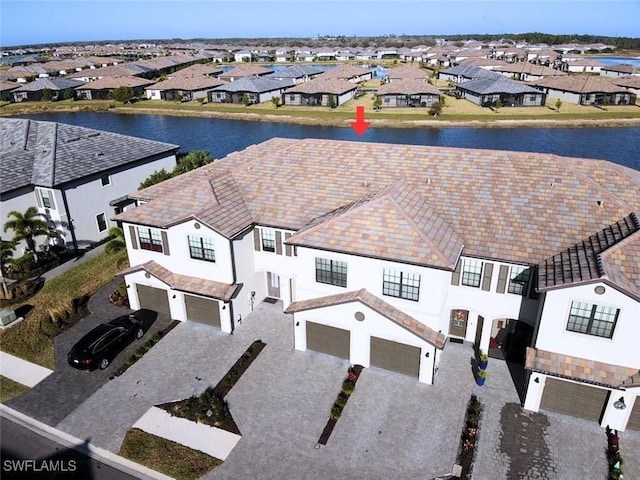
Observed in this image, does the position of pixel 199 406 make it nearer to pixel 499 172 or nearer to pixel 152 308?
pixel 152 308

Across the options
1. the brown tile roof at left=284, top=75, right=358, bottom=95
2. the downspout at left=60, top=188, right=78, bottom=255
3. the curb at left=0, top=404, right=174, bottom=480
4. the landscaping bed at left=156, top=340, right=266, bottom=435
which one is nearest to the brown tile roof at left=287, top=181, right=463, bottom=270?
the landscaping bed at left=156, top=340, right=266, bottom=435

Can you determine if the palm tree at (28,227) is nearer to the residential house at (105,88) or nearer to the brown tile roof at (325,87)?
the brown tile roof at (325,87)

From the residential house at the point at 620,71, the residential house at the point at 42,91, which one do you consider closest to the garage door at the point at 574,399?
the residential house at the point at 42,91

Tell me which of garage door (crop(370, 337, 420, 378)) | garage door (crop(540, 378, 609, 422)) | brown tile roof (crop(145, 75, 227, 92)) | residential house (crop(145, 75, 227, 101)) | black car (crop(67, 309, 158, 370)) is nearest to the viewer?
garage door (crop(540, 378, 609, 422))

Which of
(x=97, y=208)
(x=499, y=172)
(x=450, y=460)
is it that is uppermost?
(x=499, y=172)

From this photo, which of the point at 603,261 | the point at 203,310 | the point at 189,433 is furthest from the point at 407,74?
the point at 189,433

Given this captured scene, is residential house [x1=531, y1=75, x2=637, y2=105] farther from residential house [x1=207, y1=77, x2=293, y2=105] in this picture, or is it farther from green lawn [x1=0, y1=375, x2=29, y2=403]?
green lawn [x1=0, y1=375, x2=29, y2=403]

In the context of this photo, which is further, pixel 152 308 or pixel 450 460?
pixel 152 308

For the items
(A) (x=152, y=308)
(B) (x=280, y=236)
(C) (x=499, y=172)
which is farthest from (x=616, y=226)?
(A) (x=152, y=308)
